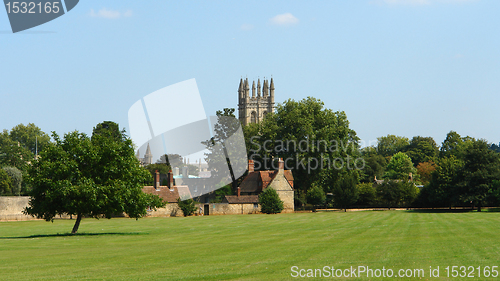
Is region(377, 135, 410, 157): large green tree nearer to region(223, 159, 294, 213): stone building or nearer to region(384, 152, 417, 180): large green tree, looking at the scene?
region(384, 152, 417, 180): large green tree

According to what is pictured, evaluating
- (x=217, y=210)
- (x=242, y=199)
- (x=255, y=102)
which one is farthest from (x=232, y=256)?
(x=255, y=102)

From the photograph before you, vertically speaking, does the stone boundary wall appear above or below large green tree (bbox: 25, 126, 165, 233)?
below

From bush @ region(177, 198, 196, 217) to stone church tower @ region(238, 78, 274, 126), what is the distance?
102 m

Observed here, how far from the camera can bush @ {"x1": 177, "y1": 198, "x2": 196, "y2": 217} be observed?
64188 mm

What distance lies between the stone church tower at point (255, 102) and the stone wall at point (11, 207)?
11145 centimetres

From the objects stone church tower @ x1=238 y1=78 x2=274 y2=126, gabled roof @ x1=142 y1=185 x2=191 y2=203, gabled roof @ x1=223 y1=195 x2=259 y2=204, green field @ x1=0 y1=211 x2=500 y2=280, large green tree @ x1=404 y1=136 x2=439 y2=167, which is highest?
stone church tower @ x1=238 y1=78 x2=274 y2=126

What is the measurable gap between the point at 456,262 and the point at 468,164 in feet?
176

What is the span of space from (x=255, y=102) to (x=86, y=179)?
138 metres

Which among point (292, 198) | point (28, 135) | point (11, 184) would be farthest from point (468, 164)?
point (28, 135)

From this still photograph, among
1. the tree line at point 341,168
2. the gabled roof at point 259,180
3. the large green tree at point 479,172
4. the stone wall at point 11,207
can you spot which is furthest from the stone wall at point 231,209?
the large green tree at point 479,172

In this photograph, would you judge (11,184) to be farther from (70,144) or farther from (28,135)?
(28,135)

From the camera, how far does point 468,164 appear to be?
66.4m

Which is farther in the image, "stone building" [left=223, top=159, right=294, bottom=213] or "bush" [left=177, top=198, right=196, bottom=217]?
"stone building" [left=223, top=159, right=294, bottom=213]

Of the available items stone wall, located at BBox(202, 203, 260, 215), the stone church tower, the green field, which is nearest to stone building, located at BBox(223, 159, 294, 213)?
Result: stone wall, located at BBox(202, 203, 260, 215)
